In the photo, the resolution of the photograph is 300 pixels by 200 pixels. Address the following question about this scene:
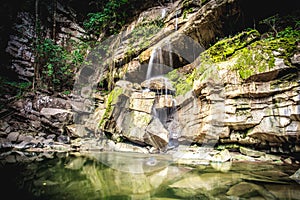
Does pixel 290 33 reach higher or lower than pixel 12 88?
higher

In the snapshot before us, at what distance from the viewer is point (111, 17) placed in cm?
1245

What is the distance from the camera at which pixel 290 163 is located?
4.59m

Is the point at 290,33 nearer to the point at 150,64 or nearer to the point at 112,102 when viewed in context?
A: the point at 150,64

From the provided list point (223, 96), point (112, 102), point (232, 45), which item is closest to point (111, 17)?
point (112, 102)

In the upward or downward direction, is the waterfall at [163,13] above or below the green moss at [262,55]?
above

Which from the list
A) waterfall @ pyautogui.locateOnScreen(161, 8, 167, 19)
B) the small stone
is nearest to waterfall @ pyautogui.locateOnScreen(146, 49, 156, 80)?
waterfall @ pyautogui.locateOnScreen(161, 8, 167, 19)

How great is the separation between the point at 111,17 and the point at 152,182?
1199cm

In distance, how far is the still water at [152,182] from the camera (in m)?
2.78

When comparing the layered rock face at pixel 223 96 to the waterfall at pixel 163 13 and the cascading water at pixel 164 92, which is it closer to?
the cascading water at pixel 164 92

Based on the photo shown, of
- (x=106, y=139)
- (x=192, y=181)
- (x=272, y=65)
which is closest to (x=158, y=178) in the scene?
(x=192, y=181)

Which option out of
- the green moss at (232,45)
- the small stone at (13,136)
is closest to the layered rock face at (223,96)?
the green moss at (232,45)

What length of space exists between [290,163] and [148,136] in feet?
14.8

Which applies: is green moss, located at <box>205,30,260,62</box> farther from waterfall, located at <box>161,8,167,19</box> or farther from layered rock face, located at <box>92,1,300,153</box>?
waterfall, located at <box>161,8,167,19</box>

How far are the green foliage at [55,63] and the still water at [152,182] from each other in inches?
351
